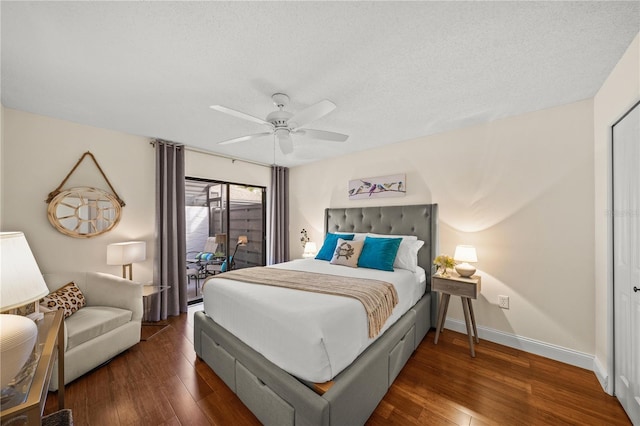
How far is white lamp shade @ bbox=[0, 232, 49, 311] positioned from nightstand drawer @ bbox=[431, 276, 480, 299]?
3102 mm

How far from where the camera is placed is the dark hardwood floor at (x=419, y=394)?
5.58 ft

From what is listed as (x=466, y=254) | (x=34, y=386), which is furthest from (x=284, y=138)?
(x=466, y=254)

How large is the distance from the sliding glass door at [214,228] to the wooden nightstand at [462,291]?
11.4 ft

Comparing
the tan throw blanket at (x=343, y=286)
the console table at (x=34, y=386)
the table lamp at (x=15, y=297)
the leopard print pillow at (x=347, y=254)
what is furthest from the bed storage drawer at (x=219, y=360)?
the leopard print pillow at (x=347, y=254)

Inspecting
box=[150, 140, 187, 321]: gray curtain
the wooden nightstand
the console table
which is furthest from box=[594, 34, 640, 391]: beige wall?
box=[150, 140, 187, 321]: gray curtain

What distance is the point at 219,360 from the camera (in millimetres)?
2061

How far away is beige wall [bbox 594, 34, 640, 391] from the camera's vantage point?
1660 millimetres

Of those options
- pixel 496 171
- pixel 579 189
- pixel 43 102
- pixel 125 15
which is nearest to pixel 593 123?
pixel 579 189

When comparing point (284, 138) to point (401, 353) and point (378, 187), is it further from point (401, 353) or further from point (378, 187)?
point (401, 353)

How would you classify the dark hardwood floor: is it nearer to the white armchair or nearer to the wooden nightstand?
the white armchair

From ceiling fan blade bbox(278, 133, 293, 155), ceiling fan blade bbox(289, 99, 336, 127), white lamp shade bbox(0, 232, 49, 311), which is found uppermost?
ceiling fan blade bbox(289, 99, 336, 127)

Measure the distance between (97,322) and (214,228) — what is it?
2.43m

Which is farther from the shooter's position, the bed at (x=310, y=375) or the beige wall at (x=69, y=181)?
the beige wall at (x=69, y=181)

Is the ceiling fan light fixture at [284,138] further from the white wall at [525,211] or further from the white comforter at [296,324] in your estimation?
the white wall at [525,211]
